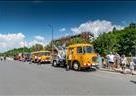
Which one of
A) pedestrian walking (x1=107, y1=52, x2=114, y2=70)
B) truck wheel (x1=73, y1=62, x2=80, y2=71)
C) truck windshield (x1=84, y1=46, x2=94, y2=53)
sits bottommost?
truck wheel (x1=73, y1=62, x2=80, y2=71)

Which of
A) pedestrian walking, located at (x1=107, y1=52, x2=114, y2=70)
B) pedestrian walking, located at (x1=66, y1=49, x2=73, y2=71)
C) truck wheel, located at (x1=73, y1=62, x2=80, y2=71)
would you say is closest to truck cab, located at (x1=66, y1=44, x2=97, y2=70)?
truck wheel, located at (x1=73, y1=62, x2=80, y2=71)

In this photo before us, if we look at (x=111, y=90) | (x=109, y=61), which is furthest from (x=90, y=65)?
(x=111, y=90)

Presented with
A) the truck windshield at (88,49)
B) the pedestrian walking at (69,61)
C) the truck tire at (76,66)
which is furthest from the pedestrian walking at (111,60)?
the pedestrian walking at (69,61)

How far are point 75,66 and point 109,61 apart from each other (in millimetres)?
3329

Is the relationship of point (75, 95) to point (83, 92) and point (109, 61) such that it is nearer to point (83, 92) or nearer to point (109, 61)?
point (83, 92)

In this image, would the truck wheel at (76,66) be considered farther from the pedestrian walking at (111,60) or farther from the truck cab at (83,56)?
the pedestrian walking at (111,60)

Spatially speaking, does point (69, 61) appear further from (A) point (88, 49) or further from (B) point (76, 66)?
(A) point (88, 49)

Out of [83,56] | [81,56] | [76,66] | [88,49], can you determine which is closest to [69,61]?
[76,66]

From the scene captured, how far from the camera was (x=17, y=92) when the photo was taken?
48.2 feet

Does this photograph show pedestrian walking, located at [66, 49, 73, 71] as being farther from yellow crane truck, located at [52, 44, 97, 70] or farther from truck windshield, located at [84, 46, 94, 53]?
truck windshield, located at [84, 46, 94, 53]

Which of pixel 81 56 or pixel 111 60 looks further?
pixel 81 56

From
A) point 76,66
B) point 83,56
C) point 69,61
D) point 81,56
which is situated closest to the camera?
point 83,56

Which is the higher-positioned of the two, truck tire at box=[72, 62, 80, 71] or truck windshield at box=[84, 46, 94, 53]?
truck windshield at box=[84, 46, 94, 53]

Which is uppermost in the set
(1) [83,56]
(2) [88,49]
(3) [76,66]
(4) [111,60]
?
(2) [88,49]
